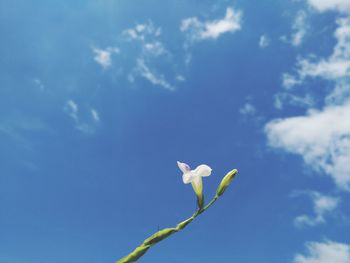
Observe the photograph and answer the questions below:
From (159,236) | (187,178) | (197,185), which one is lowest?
(159,236)

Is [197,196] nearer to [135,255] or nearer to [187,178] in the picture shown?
[187,178]

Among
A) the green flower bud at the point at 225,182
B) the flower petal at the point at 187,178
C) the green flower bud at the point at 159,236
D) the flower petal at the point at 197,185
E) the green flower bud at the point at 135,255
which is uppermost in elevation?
the flower petal at the point at 187,178

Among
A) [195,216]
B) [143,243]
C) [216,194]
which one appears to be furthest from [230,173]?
[143,243]

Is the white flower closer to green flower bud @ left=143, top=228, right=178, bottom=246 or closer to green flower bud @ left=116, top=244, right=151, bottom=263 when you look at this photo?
green flower bud @ left=143, top=228, right=178, bottom=246

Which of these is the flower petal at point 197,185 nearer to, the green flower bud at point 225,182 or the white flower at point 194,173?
the white flower at point 194,173

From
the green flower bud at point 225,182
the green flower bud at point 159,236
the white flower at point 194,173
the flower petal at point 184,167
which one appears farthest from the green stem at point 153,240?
the flower petal at point 184,167

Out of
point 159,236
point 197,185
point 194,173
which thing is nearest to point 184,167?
point 194,173
